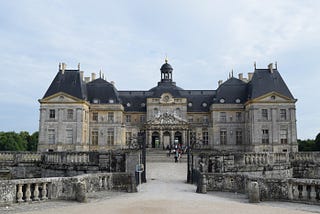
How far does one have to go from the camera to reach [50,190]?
829 cm

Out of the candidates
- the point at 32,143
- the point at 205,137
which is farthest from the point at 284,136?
the point at 32,143

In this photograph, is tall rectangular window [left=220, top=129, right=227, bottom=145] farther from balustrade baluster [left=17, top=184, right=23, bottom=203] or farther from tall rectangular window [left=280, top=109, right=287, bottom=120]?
balustrade baluster [left=17, top=184, right=23, bottom=203]


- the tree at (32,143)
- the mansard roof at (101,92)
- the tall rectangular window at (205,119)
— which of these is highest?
the mansard roof at (101,92)

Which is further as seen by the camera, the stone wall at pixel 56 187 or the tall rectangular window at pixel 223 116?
the tall rectangular window at pixel 223 116

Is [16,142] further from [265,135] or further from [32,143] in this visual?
[265,135]

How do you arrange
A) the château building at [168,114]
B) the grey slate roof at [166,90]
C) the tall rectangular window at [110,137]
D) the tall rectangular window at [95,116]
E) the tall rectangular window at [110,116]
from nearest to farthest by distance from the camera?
the château building at [168,114] < the tall rectangular window at [110,137] < the tall rectangular window at [110,116] < the tall rectangular window at [95,116] < the grey slate roof at [166,90]

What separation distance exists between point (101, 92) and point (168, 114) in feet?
32.2

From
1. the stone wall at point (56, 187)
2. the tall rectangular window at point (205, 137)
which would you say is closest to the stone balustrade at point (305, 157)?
the stone wall at point (56, 187)

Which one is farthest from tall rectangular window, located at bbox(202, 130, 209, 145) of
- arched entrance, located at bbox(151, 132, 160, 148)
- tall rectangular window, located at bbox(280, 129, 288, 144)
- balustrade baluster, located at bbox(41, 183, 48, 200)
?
balustrade baluster, located at bbox(41, 183, 48, 200)

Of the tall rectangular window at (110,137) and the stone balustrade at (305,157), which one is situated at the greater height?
the tall rectangular window at (110,137)

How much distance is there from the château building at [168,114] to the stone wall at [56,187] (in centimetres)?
2811

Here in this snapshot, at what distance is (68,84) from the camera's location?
135 ft

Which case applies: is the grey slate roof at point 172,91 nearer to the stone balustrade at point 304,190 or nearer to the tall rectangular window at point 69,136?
the tall rectangular window at point 69,136

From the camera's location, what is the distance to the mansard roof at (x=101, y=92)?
43372 mm
